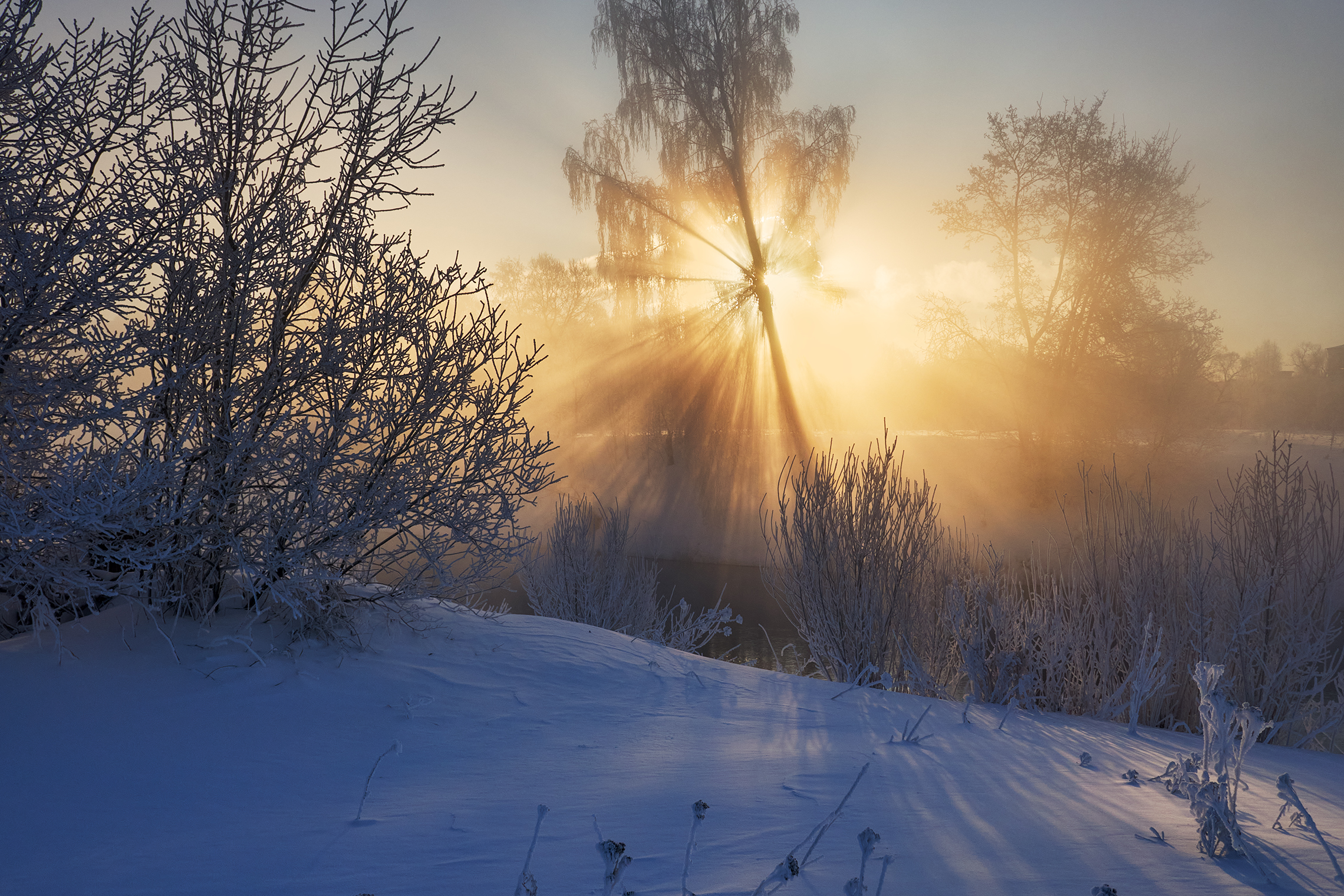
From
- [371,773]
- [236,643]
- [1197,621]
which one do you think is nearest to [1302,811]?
[371,773]

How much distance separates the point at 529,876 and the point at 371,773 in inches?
48.1

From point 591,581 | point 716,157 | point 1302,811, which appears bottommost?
point 591,581

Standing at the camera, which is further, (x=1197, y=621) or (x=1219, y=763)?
(x=1197, y=621)

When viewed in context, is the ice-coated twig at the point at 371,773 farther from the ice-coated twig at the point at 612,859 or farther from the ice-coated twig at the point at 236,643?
→ the ice-coated twig at the point at 612,859

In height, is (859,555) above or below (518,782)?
above

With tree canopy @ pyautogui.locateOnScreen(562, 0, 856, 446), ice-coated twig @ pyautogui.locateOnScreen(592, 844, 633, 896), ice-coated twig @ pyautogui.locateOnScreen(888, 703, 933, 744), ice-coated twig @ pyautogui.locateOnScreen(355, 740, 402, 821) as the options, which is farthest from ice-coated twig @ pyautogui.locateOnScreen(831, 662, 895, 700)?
tree canopy @ pyautogui.locateOnScreen(562, 0, 856, 446)

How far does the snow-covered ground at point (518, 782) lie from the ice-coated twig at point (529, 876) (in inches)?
1.9

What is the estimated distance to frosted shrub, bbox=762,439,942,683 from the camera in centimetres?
546

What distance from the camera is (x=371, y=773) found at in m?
2.27

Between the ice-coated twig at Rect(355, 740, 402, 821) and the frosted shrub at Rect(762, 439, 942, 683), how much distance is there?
3.36 m

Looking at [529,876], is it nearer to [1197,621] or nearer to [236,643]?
[236,643]

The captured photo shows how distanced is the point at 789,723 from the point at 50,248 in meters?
3.79

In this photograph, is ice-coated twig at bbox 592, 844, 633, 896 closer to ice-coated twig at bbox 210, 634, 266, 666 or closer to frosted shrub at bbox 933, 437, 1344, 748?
ice-coated twig at bbox 210, 634, 266, 666

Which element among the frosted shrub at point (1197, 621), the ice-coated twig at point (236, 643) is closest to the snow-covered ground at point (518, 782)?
the ice-coated twig at point (236, 643)
